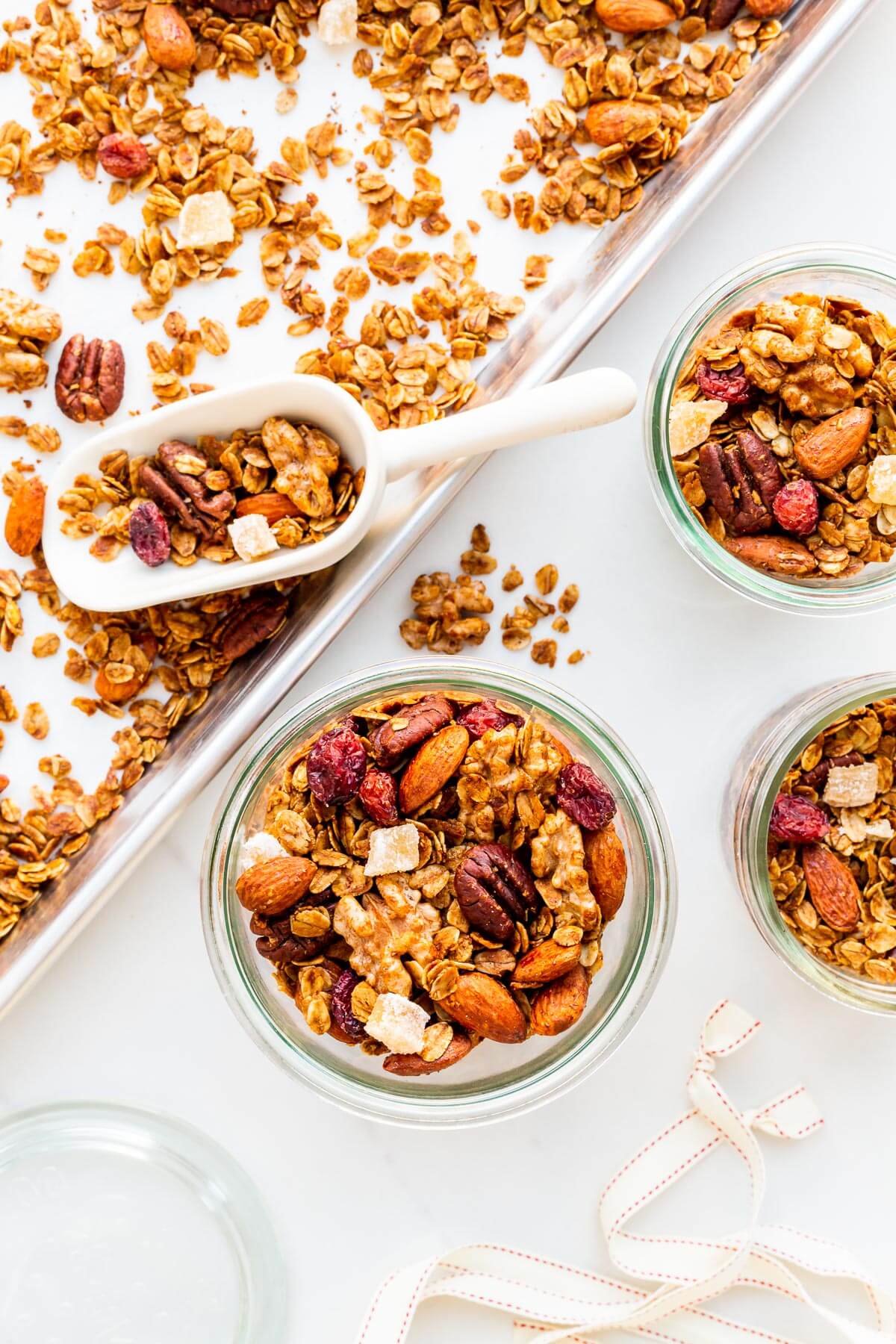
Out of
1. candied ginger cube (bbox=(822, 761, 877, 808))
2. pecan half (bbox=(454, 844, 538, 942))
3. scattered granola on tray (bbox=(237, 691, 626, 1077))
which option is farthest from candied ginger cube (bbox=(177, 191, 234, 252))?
candied ginger cube (bbox=(822, 761, 877, 808))

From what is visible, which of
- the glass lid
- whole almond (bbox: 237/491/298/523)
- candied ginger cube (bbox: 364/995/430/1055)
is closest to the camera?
candied ginger cube (bbox: 364/995/430/1055)

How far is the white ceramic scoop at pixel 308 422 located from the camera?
729 mm

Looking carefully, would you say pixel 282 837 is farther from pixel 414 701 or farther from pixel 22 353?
pixel 22 353

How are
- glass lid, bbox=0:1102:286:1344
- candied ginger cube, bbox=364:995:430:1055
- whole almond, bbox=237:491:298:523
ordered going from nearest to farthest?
1. candied ginger cube, bbox=364:995:430:1055
2. whole almond, bbox=237:491:298:523
3. glass lid, bbox=0:1102:286:1344

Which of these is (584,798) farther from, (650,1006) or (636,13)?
(636,13)

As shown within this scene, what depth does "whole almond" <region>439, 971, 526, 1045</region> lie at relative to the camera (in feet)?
2.27

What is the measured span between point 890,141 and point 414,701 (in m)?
0.57

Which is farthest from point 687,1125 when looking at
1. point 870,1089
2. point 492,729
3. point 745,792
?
point 492,729

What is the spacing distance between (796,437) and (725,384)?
61 millimetres

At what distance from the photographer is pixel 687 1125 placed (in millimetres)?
884

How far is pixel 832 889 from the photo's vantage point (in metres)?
0.77

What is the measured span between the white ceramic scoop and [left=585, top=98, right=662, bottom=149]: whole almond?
19 cm

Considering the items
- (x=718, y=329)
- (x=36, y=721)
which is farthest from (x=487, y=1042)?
(x=718, y=329)

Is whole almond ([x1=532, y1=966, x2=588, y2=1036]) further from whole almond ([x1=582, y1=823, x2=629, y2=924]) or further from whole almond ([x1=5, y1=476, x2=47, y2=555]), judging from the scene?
whole almond ([x1=5, y1=476, x2=47, y2=555])
